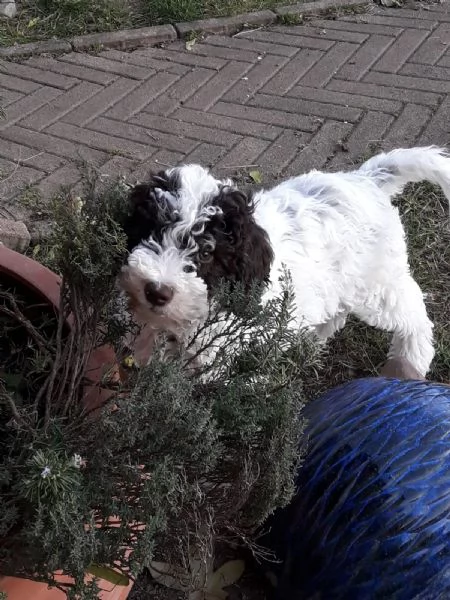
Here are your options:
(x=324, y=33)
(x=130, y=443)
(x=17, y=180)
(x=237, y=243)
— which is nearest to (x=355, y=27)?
(x=324, y=33)

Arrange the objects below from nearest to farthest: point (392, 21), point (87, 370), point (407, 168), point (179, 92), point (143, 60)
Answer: point (87, 370)
point (407, 168)
point (179, 92)
point (143, 60)
point (392, 21)

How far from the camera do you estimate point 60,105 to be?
4.54 m

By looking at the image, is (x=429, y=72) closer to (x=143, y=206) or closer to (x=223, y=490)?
(x=143, y=206)

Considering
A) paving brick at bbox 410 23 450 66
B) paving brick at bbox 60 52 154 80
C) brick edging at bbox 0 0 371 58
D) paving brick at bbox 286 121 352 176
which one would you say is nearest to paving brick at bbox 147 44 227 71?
brick edging at bbox 0 0 371 58

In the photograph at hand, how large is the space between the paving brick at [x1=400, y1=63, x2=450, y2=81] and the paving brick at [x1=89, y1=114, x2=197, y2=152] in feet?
6.17

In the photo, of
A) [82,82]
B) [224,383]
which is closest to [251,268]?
[224,383]

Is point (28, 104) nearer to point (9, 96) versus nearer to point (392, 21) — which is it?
point (9, 96)

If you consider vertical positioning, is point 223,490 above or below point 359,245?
above

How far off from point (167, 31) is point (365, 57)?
1.54m

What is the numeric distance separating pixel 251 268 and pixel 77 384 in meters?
0.68

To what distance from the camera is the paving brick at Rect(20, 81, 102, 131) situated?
4.35 meters

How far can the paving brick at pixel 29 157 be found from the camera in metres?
3.96

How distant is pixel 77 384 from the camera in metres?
1.67

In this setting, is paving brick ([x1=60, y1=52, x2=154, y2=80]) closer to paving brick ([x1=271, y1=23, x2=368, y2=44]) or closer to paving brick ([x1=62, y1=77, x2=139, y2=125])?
paving brick ([x1=62, y1=77, x2=139, y2=125])
